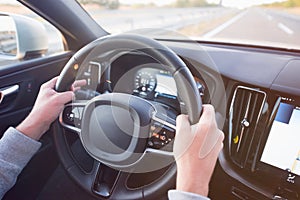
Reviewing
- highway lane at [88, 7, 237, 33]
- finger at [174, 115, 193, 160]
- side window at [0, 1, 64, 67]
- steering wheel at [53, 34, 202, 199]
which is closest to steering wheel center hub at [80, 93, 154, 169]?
steering wheel at [53, 34, 202, 199]

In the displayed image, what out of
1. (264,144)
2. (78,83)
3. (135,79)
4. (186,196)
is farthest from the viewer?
(135,79)

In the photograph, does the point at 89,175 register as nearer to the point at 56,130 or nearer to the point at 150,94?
the point at 56,130

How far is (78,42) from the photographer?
6.37ft

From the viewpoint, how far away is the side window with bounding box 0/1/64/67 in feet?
5.84

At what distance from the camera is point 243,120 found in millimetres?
1461

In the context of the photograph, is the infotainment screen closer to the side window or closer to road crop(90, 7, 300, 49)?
road crop(90, 7, 300, 49)

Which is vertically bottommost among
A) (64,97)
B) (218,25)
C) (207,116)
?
(64,97)

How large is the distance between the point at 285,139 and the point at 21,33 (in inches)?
54.7

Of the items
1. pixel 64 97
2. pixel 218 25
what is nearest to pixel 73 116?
pixel 64 97

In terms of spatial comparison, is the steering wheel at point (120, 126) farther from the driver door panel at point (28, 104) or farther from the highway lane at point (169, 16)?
the highway lane at point (169, 16)

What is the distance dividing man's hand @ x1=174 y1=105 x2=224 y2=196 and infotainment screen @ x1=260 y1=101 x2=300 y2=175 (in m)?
0.48

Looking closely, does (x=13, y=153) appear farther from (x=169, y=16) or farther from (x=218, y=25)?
(x=169, y=16)

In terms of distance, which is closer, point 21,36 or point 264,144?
point 264,144

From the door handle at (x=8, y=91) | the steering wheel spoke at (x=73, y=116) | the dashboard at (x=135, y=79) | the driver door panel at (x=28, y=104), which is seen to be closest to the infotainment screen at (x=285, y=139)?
the dashboard at (x=135, y=79)
